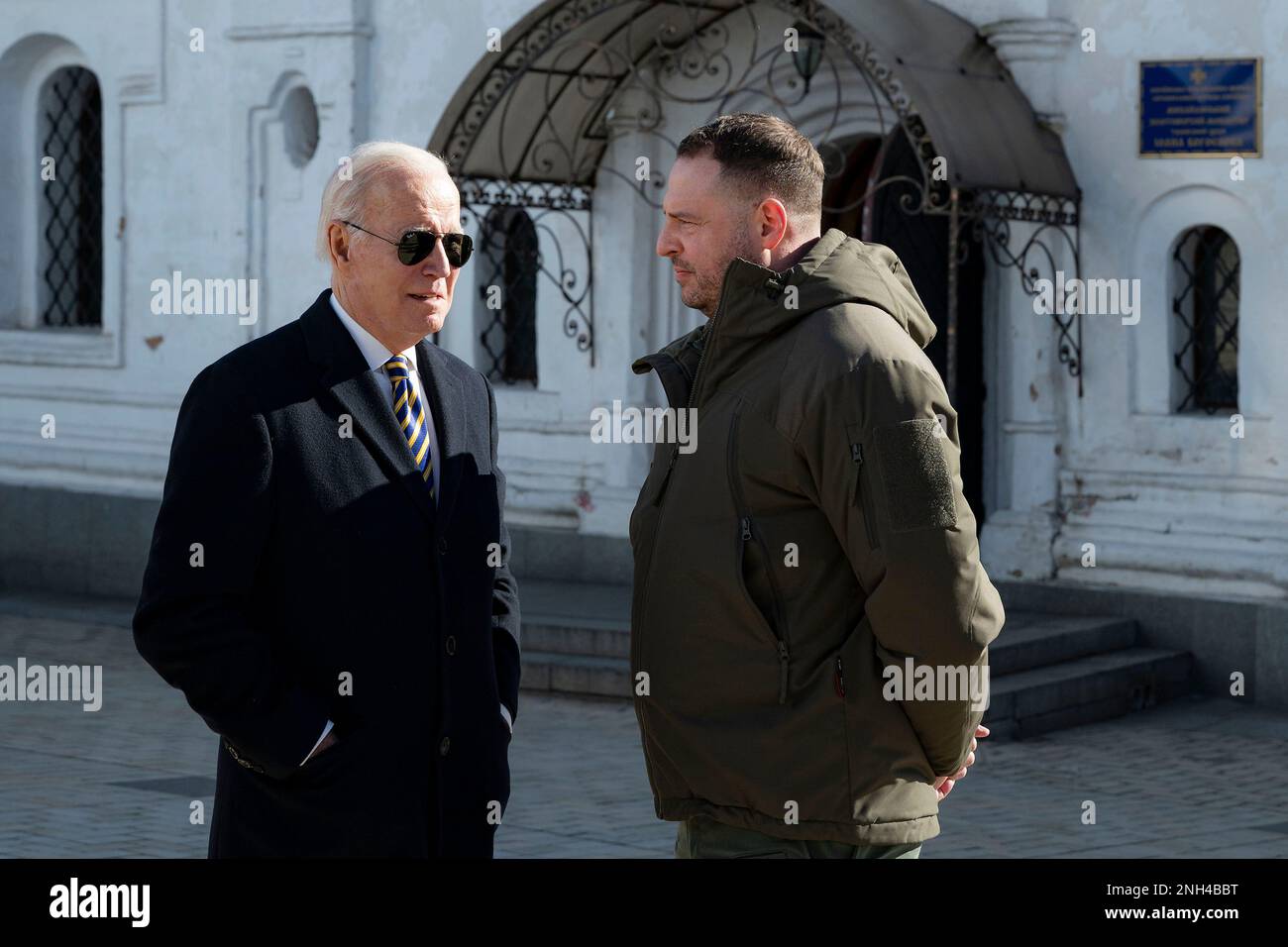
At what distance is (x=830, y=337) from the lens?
3.45 m

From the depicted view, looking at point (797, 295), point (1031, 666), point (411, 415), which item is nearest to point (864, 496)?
point (797, 295)

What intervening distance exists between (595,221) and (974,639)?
1007 centimetres

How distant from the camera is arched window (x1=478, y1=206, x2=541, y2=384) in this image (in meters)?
13.7

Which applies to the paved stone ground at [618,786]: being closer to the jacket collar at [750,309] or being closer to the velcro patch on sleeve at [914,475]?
the jacket collar at [750,309]

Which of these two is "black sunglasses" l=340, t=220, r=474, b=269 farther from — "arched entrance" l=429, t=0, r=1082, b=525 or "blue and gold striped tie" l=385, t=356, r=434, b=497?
"arched entrance" l=429, t=0, r=1082, b=525

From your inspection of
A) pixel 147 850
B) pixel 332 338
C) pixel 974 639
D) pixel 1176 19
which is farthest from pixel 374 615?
pixel 1176 19

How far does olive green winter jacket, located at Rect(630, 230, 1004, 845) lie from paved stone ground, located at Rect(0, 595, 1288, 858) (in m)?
3.94

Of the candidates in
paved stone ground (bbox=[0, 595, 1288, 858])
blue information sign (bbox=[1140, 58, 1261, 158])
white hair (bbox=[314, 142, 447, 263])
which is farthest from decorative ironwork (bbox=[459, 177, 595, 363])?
white hair (bbox=[314, 142, 447, 263])

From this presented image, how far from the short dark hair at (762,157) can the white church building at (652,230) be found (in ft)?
22.2

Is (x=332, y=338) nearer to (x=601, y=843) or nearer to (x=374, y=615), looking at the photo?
(x=374, y=615)

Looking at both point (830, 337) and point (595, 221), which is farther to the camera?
point (595, 221)

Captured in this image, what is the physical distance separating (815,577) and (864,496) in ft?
0.54

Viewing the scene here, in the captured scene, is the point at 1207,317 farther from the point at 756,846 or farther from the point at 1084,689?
the point at 756,846

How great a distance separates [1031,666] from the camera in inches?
405
